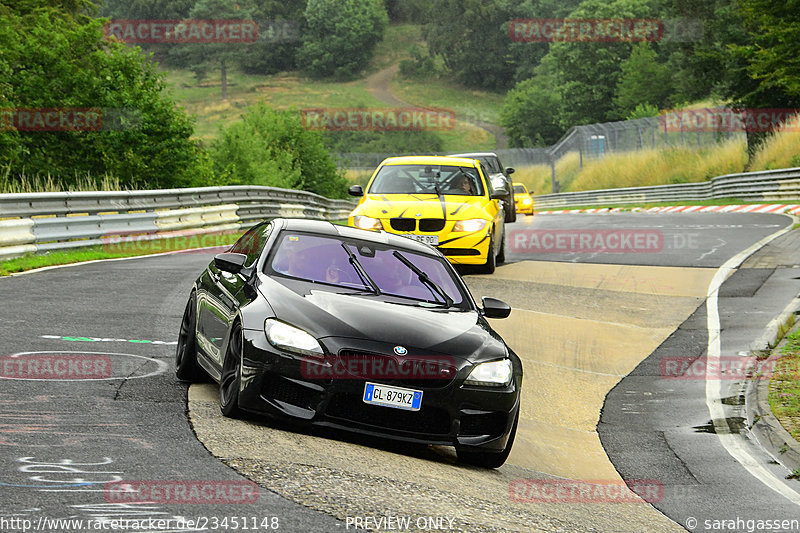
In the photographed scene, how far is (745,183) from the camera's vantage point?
135ft

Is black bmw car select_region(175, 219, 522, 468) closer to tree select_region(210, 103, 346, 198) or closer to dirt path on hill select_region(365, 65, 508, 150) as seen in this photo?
tree select_region(210, 103, 346, 198)

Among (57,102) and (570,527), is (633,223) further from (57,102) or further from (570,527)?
(570,527)

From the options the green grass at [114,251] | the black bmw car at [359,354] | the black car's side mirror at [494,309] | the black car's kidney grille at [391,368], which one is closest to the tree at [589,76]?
the green grass at [114,251]

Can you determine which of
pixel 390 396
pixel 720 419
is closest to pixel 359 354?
pixel 390 396

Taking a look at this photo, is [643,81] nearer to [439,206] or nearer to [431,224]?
[439,206]

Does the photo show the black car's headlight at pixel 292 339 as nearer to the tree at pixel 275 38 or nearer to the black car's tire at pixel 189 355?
the black car's tire at pixel 189 355

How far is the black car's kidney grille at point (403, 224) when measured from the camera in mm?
16375

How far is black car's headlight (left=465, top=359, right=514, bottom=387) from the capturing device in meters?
7.12

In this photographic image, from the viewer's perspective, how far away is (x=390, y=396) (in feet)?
22.6

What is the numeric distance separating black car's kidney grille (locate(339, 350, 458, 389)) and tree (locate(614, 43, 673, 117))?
96.4 m

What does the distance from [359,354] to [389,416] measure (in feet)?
1.42

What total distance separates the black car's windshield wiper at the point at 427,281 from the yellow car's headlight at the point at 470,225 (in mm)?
8122

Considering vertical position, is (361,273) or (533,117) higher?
(361,273)

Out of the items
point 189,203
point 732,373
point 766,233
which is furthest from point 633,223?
point 732,373
